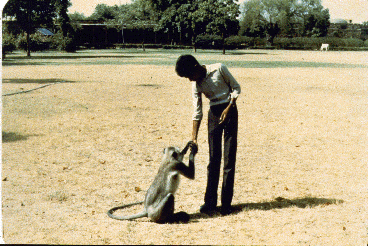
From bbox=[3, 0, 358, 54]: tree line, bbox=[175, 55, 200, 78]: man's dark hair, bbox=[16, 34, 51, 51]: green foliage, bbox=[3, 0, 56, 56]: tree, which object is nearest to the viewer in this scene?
bbox=[175, 55, 200, 78]: man's dark hair

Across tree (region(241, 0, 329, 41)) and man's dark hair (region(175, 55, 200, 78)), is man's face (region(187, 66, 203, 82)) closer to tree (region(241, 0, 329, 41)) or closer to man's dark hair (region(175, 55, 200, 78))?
man's dark hair (region(175, 55, 200, 78))

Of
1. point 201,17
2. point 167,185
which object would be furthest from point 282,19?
point 167,185

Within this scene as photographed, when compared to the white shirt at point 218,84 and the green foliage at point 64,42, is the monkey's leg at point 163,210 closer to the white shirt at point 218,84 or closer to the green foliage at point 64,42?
the white shirt at point 218,84

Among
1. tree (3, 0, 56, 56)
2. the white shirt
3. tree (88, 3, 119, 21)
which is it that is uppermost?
tree (88, 3, 119, 21)

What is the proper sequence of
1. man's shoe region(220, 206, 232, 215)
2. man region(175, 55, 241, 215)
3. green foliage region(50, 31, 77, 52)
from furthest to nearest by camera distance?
green foliage region(50, 31, 77, 52) < man's shoe region(220, 206, 232, 215) < man region(175, 55, 241, 215)

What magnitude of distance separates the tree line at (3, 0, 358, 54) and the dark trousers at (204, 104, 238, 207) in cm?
2054

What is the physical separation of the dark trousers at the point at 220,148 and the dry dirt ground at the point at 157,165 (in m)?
0.27

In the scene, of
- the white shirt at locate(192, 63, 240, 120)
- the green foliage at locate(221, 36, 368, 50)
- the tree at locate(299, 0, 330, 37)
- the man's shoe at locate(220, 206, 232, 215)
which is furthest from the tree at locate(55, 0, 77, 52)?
the man's shoe at locate(220, 206, 232, 215)

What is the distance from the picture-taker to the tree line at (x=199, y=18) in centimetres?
3884

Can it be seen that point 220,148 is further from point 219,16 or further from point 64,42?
point 64,42

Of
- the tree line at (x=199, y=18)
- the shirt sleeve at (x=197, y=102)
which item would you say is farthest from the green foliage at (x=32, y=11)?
the shirt sleeve at (x=197, y=102)

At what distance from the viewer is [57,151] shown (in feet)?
26.5

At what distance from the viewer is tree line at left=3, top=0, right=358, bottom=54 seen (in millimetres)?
38844

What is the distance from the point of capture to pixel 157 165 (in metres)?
7.30
